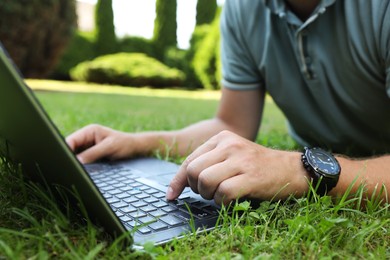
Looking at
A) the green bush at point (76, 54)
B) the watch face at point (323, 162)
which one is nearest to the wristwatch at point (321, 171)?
the watch face at point (323, 162)

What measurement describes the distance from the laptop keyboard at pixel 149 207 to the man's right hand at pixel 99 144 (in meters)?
0.37

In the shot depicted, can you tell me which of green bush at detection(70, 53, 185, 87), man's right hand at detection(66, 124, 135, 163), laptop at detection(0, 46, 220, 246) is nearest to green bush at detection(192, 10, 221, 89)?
green bush at detection(70, 53, 185, 87)

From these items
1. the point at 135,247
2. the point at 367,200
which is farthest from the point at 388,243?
the point at 135,247

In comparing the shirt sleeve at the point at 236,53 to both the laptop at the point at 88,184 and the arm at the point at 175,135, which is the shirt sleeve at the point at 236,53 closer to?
the arm at the point at 175,135

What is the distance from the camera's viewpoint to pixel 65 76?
16375mm

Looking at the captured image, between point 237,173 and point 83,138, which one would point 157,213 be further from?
point 83,138

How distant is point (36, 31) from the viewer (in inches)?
409

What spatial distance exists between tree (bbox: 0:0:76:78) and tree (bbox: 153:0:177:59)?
26.4 ft

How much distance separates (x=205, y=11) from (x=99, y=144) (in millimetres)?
18972

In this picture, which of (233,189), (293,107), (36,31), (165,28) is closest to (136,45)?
(165,28)

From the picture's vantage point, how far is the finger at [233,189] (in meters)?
0.95

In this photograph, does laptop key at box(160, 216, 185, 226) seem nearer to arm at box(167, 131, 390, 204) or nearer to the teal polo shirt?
arm at box(167, 131, 390, 204)

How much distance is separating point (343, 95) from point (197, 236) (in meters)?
1.09

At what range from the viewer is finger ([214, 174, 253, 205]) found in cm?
95
